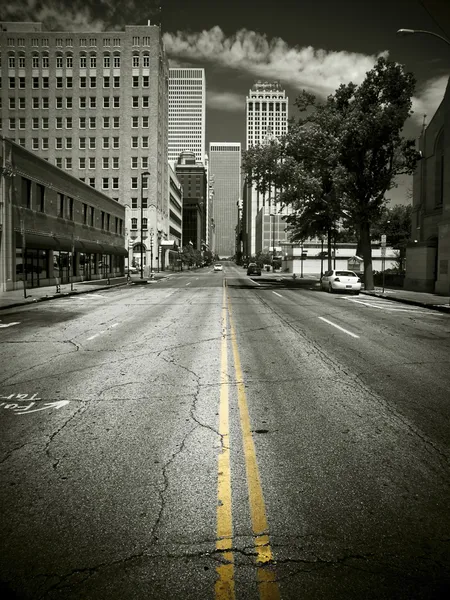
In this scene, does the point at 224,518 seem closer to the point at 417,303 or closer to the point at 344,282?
the point at 417,303

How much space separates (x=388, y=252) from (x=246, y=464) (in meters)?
94.1

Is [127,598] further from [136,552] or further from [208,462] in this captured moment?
[208,462]

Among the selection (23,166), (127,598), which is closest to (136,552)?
(127,598)

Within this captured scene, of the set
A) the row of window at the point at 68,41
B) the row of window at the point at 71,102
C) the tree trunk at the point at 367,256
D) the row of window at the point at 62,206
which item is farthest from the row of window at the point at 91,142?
the tree trunk at the point at 367,256

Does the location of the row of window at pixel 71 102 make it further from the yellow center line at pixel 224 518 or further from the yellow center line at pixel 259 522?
the yellow center line at pixel 259 522

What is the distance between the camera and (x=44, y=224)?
3325 centimetres

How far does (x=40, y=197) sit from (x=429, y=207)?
94.3 ft

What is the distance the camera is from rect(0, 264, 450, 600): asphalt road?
293cm

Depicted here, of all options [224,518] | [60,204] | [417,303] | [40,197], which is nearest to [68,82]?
[60,204]

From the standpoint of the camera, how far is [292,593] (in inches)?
109

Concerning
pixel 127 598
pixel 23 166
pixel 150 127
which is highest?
pixel 150 127

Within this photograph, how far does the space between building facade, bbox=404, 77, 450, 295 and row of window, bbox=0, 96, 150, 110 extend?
52.1 m

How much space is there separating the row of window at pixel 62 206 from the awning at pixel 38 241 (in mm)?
1953

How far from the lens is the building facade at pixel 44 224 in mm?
27766
